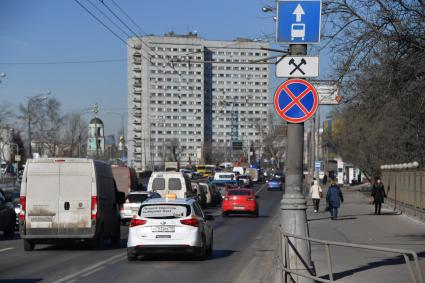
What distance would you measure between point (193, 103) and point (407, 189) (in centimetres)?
7663

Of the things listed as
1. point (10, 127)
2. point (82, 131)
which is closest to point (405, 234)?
point (10, 127)

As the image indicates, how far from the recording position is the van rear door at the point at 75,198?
19.9m

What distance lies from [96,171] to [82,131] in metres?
69.2

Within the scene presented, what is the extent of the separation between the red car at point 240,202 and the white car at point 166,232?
23063 mm

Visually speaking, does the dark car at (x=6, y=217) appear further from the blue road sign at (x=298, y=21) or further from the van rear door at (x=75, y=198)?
the blue road sign at (x=298, y=21)

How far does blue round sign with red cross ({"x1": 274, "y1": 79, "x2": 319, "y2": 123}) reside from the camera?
1149cm

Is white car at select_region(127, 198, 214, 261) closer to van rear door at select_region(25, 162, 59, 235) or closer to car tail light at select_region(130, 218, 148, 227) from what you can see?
car tail light at select_region(130, 218, 148, 227)

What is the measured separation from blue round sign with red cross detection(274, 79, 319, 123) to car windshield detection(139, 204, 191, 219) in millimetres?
6718

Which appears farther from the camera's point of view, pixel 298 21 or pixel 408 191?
pixel 408 191

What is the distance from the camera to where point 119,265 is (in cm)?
1655

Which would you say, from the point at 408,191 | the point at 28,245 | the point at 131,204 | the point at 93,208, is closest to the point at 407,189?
the point at 408,191

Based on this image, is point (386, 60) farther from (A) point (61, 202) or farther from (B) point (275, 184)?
(B) point (275, 184)

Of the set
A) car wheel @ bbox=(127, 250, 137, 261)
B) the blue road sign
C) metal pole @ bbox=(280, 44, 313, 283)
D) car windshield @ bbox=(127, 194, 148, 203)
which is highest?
the blue road sign

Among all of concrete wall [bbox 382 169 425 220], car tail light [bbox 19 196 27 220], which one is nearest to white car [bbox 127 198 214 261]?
car tail light [bbox 19 196 27 220]
